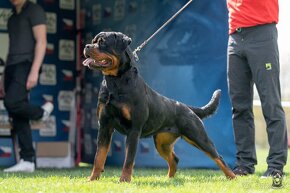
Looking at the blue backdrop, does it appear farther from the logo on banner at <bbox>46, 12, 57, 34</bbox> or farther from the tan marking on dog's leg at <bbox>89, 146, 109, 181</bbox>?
the tan marking on dog's leg at <bbox>89, 146, 109, 181</bbox>

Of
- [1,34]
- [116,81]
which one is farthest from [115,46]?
[1,34]

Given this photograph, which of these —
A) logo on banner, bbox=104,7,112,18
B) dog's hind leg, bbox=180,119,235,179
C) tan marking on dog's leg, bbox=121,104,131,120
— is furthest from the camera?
logo on banner, bbox=104,7,112,18

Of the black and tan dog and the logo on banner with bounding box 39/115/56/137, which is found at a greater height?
the black and tan dog

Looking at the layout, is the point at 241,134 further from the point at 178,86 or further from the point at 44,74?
the point at 44,74

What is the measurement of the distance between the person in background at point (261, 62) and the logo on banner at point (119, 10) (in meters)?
2.69

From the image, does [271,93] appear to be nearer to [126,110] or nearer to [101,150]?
[126,110]

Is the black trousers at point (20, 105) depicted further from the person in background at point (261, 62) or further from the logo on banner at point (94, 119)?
the person in background at point (261, 62)

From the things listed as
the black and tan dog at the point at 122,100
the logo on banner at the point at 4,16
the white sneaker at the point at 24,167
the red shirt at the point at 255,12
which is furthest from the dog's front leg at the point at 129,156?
the logo on banner at the point at 4,16

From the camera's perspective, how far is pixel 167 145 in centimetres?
532

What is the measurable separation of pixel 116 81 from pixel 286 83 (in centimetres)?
1772

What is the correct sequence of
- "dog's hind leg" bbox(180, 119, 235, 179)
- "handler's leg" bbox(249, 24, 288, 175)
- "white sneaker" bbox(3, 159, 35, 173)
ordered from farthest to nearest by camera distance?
"white sneaker" bbox(3, 159, 35, 173), "handler's leg" bbox(249, 24, 288, 175), "dog's hind leg" bbox(180, 119, 235, 179)

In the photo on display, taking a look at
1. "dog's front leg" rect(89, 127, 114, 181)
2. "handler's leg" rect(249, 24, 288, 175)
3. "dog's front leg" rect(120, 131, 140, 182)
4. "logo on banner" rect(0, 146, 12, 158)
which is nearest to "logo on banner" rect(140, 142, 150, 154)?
"logo on banner" rect(0, 146, 12, 158)

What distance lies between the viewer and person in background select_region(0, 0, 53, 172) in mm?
6496

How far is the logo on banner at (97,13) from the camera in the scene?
27.9ft
